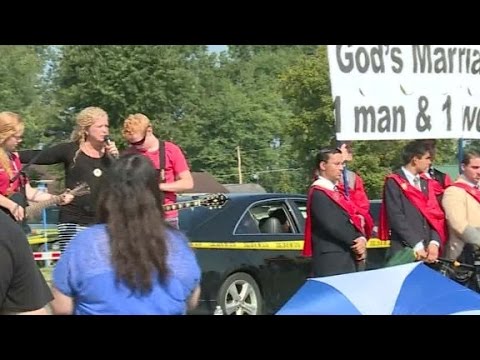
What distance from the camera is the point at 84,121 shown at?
5.27m

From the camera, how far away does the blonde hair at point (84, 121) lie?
526 cm

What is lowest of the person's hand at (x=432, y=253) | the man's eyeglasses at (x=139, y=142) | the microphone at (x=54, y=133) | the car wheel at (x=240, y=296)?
the car wheel at (x=240, y=296)

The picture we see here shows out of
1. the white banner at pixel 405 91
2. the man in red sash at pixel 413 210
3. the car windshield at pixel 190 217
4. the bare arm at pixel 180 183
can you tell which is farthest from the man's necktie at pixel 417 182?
the bare arm at pixel 180 183

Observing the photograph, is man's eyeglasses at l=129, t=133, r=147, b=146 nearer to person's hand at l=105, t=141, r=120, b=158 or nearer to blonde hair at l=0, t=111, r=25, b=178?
person's hand at l=105, t=141, r=120, b=158

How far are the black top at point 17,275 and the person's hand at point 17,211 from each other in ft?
6.36

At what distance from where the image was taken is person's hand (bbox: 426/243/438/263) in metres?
5.72

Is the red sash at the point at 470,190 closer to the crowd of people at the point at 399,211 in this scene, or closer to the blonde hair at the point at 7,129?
the crowd of people at the point at 399,211

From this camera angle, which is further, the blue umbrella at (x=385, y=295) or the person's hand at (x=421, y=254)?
the person's hand at (x=421, y=254)

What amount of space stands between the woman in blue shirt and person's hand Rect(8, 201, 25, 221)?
1894mm

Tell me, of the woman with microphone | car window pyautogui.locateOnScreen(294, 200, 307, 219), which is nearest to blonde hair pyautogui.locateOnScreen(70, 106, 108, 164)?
the woman with microphone

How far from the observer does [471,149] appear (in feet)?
18.8

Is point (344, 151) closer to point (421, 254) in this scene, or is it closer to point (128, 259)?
point (421, 254)

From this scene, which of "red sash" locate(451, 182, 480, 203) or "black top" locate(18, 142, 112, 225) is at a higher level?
"black top" locate(18, 142, 112, 225)
